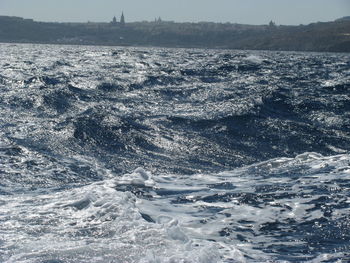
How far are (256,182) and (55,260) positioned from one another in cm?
481

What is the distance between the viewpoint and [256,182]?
9.35m

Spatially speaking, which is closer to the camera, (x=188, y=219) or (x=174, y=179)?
(x=188, y=219)

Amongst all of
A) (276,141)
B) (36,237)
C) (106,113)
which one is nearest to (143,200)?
(36,237)

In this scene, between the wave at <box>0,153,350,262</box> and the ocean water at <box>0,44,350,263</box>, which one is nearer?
the wave at <box>0,153,350,262</box>

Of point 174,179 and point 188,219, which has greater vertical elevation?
point 188,219

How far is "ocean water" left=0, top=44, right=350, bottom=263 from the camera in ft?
19.6

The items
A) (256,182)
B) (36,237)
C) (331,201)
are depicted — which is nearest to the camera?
(36,237)

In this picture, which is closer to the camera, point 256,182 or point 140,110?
point 256,182

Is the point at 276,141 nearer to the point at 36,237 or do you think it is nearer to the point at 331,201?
the point at 331,201

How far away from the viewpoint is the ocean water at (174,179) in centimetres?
599

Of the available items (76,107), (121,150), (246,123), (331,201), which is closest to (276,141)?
(246,123)

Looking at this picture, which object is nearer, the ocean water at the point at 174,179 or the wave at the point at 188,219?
the wave at the point at 188,219

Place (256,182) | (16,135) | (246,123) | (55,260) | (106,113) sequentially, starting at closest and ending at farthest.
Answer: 1. (55,260)
2. (256,182)
3. (16,135)
4. (246,123)
5. (106,113)

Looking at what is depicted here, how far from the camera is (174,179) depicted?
9.95 metres
